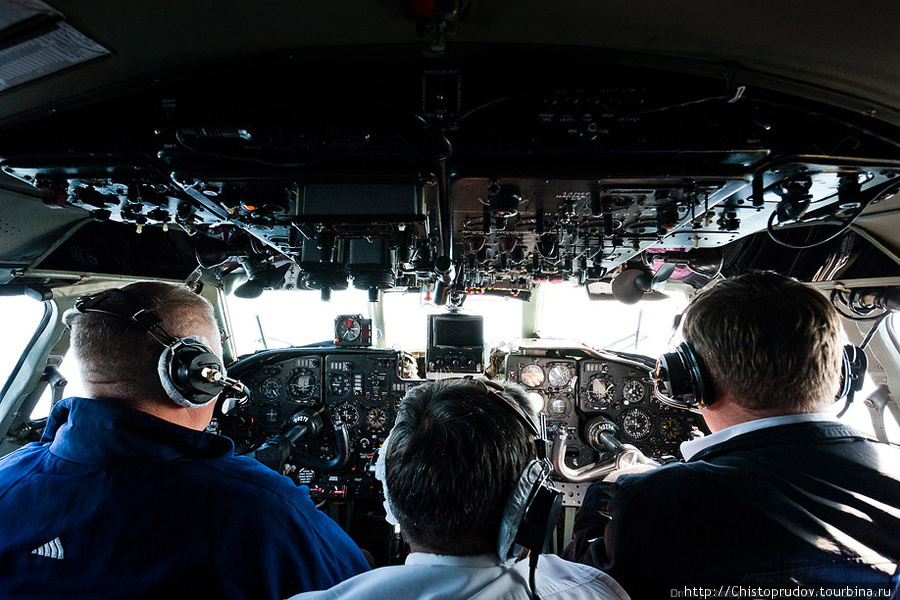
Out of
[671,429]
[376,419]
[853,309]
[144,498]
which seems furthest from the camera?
[376,419]

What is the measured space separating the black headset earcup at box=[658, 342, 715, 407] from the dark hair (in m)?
0.64

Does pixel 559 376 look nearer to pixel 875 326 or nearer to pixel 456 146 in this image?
pixel 875 326

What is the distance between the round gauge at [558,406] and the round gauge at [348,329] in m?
1.83

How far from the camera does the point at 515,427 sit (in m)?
0.89

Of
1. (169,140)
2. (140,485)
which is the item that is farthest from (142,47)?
(140,485)

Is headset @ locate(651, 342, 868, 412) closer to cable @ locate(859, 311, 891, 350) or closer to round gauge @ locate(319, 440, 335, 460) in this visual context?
cable @ locate(859, 311, 891, 350)

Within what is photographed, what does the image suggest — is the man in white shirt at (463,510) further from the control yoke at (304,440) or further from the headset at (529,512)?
the control yoke at (304,440)

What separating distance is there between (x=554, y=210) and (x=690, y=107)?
0.62 meters

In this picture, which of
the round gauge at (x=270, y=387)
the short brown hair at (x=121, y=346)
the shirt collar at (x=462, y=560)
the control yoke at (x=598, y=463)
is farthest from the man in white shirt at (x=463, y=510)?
the round gauge at (x=270, y=387)

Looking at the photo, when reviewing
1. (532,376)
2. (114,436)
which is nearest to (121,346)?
(114,436)

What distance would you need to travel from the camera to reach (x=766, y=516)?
0.93 meters

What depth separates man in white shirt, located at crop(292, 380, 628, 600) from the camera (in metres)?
0.77

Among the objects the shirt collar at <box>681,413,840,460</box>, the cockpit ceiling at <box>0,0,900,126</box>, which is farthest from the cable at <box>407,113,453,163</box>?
the shirt collar at <box>681,413,840,460</box>

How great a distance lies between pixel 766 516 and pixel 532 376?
9.46ft
